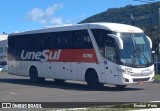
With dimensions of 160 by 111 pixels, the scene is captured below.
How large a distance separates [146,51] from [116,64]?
2.11m

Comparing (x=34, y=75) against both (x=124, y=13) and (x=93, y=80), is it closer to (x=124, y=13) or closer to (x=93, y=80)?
(x=93, y=80)

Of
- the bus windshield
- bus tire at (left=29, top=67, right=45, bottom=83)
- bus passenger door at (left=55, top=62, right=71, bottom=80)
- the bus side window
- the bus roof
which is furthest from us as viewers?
bus tire at (left=29, top=67, right=45, bottom=83)

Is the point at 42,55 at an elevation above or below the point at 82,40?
below

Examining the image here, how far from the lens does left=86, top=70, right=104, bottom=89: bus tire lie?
72.8 ft

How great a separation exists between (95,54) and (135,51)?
7.13ft

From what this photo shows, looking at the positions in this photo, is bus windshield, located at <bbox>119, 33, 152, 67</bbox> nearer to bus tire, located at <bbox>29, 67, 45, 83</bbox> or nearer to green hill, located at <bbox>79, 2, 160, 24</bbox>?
bus tire, located at <bbox>29, 67, 45, 83</bbox>

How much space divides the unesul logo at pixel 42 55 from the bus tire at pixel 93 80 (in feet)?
10.2

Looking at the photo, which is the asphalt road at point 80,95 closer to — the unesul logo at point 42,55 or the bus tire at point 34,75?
the unesul logo at point 42,55

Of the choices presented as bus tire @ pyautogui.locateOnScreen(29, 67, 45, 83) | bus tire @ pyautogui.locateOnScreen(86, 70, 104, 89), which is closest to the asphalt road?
bus tire @ pyautogui.locateOnScreen(86, 70, 104, 89)

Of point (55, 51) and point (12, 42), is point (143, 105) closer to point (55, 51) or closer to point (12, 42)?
point (55, 51)

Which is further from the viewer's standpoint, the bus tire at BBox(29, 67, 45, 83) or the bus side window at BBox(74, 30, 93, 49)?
the bus tire at BBox(29, 67, 45, 83)

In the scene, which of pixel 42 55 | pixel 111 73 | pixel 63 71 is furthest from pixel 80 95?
pixel 42 55

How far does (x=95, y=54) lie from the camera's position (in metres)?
21.9

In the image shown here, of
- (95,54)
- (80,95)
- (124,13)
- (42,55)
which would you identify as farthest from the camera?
(124,13)
